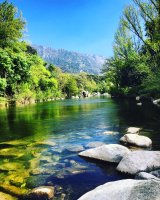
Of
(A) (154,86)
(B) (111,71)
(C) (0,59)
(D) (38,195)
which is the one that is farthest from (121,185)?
(B) (111,71)

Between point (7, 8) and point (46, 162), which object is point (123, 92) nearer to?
point (7, 8)

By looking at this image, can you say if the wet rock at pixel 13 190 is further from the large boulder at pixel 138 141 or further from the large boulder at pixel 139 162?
the large boulder at pixel 138 141

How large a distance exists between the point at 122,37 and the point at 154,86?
96.5 ft

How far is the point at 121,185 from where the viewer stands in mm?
5379

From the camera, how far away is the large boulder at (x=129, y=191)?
4762 millimetres

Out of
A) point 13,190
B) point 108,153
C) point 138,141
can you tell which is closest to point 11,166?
point 13,190

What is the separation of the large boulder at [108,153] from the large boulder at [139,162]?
3.00ft

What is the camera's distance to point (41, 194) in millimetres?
6359

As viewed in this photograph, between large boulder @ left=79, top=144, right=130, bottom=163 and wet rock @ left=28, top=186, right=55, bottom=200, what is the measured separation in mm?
3052

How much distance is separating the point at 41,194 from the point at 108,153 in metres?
3.54

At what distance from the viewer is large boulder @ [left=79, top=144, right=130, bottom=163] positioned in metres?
9.10

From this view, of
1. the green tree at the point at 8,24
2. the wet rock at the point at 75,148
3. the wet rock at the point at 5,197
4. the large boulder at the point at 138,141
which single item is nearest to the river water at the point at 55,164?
the wet rock at the point at 75,148

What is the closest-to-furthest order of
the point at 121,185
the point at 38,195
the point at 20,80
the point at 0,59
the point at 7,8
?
the point at 121,185, the point at 38,195, the point at 0,59, the point at 7,8, the point at 20,80

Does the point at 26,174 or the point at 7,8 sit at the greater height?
the point at 7,8
